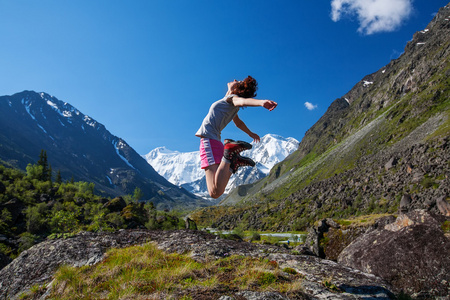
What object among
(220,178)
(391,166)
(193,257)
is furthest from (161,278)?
(391,166)

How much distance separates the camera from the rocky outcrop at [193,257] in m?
5.61

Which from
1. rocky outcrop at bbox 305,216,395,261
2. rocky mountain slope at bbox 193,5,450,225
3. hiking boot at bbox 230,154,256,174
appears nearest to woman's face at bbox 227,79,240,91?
hiking boot at bbox 230,154,256,174

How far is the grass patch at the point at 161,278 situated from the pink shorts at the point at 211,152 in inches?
102

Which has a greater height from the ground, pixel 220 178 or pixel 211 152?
pixel 211 152

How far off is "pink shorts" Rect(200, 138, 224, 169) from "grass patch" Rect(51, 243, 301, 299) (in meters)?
2.59

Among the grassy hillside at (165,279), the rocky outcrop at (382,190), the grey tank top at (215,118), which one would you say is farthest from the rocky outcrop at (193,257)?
the rocky outcrop at (382,190)

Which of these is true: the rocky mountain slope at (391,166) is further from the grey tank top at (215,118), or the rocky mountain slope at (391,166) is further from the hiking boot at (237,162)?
the grey tank top at (215,118)

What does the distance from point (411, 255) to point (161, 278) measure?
8.88 meters

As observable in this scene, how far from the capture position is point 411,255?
355 inches

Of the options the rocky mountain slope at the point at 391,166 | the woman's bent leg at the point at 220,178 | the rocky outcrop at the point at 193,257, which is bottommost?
the rocky outcrop at the point at 193,257

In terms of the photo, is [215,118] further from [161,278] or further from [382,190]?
[382,190]

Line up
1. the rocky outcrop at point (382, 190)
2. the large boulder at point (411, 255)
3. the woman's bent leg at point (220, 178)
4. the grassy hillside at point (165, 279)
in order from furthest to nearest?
the rocky outcrop at point (382, 190) → the large boulder at point (411, 255) → the woman's bent leg at point (220, 178) → the grassy hillside at point (165, 279)

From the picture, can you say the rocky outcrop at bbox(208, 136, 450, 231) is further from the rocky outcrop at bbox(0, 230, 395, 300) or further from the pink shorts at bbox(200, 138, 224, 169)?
the pink shorts at bbox(200, 138, 224, 169)

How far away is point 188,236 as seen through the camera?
31.9 ft
